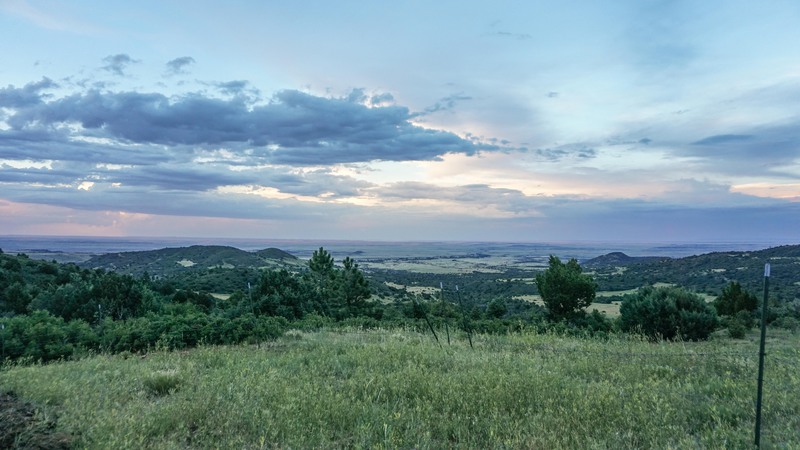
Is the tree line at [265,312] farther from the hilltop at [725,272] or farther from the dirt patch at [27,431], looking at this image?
the hilltop at [725,272]

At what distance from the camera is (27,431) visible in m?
4.96

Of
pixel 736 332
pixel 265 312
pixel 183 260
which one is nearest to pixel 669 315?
pixel 736 332

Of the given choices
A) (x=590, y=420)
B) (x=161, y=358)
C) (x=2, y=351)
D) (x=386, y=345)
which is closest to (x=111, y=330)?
(x=2, y=351)

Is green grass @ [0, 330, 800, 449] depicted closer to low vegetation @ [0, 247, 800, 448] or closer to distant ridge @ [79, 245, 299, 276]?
low vegetation @ [0, 247, 800, 448]

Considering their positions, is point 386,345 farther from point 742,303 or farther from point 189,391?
point 742,303

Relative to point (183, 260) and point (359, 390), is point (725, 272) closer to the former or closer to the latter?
point (359, 390)

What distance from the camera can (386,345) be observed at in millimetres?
11828

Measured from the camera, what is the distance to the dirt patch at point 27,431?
4770 mm

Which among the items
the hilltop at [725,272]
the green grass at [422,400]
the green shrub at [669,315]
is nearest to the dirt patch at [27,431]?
the green grass at [422,400]

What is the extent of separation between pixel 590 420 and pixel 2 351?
13.3m

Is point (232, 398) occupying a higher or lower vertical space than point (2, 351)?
higher

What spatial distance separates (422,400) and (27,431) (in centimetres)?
498

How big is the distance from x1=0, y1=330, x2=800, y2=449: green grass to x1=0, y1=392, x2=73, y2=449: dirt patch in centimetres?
21

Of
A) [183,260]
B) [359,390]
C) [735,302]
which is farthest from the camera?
[183,260]
